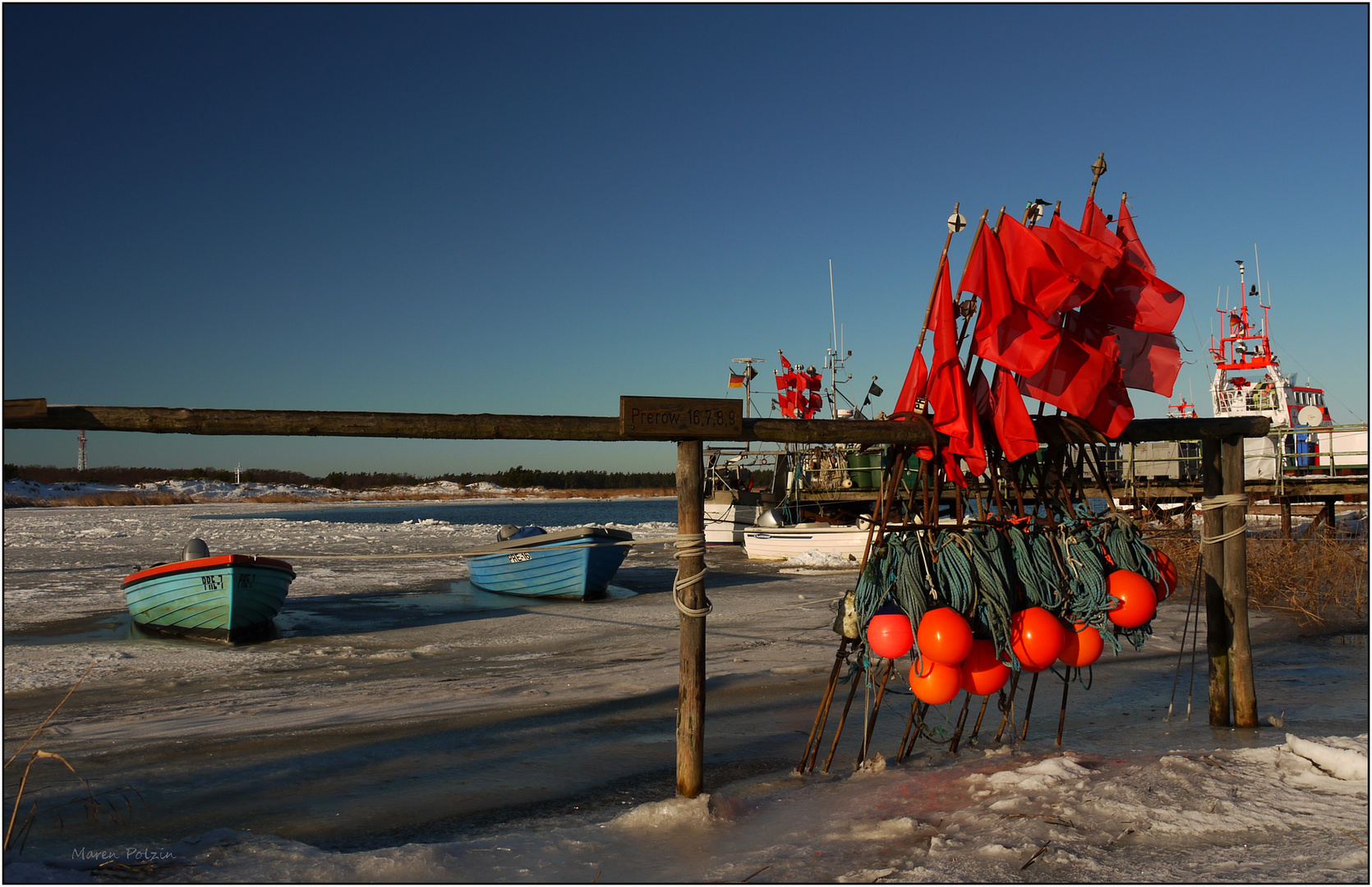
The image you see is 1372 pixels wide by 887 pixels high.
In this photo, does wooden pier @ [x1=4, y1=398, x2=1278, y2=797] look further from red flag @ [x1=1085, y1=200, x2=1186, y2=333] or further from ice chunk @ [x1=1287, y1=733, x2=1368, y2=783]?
ice chunk @ [x1=1287, y1=733, x2=1368, y2=783]

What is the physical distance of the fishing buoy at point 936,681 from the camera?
401 cm

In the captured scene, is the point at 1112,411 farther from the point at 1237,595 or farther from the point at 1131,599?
the point at 1237,595

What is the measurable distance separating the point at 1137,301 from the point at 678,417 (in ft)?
8.59

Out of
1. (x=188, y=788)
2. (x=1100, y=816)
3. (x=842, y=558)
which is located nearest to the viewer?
(x=1100, y=816)

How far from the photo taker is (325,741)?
6.14m

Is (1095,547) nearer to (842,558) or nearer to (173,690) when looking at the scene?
(173,690)

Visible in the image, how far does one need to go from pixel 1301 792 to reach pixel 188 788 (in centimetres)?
588

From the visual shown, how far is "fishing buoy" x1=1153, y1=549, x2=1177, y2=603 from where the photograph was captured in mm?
4527


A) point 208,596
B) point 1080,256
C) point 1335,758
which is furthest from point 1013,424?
point 208,596

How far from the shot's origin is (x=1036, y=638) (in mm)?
4145

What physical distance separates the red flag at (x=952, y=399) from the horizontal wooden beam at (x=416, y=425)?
13 centimetres

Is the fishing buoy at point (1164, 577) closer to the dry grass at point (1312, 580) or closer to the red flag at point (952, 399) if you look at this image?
the red flag at point (952, 399)

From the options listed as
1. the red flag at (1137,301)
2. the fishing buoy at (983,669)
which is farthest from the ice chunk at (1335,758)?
the red flag at (1137,301)

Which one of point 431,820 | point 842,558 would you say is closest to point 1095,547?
point 431,820
